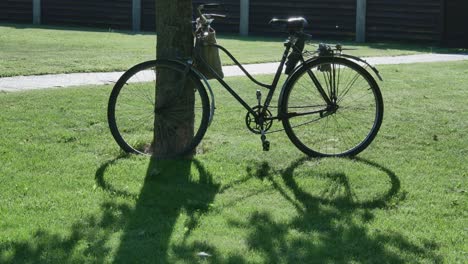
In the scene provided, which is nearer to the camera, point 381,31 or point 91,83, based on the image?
point 91,83

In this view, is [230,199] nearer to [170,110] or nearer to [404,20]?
[170,110]

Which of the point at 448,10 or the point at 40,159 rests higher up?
the point at 448,10


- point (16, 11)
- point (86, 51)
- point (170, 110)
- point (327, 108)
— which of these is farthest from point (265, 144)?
point (16, 11)

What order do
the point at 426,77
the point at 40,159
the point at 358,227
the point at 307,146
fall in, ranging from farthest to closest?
the point at 426,77 < the point at 307,146 < the point at 40,159 < the point at 358,227

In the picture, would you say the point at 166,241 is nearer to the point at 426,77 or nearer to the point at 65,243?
the point at 65,243

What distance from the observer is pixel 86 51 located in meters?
16.3

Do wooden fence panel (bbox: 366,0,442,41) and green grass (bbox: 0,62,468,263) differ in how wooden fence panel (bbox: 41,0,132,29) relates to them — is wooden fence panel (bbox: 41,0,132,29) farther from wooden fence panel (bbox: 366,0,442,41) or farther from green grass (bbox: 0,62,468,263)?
green grass (bbox: 0,62,468,263)

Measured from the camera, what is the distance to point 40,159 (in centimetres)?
637

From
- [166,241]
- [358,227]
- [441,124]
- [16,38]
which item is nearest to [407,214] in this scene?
[358,227]

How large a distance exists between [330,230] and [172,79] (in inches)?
88.8

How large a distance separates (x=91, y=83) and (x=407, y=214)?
6838mm

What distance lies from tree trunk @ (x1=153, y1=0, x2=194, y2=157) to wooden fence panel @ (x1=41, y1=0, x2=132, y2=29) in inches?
818

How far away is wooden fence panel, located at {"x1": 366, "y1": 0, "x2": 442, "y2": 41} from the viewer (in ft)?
76.2

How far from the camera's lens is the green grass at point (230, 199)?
4438 mm
